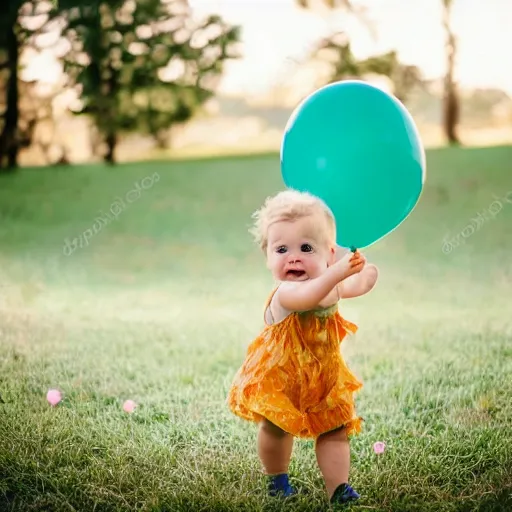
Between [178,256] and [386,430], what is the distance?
8.68 ft

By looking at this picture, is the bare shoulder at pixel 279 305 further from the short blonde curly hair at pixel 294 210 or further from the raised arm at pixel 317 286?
the short blonde curly hair at pixel 294 210

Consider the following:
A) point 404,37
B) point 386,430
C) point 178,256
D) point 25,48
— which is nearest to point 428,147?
point 404,37

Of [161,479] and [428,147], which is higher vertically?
[161,479]

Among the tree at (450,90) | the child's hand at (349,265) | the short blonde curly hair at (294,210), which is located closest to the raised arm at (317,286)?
the child's hand at (349,265)

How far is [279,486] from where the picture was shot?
1.64 metres

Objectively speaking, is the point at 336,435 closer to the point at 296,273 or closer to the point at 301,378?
the point at 301,378

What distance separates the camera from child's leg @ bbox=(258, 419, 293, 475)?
62.4 inches

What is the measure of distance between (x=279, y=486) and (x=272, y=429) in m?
0.15

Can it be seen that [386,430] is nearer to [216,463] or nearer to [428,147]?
[216,463]

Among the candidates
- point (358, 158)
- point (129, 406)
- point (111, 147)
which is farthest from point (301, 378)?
point (111, 147)

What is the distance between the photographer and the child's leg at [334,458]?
1.58 meters

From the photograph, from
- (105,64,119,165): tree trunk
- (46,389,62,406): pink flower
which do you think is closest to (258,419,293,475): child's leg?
(46,389,62,406): pink flower

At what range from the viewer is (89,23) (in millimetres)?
5598

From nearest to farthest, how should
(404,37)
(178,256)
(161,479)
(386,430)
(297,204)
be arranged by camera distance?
(297,204), (161,479), (386,430), (178,256), (404,37)
